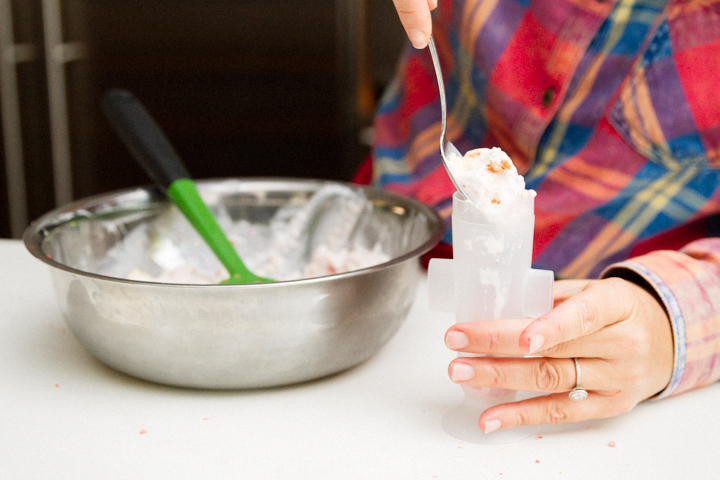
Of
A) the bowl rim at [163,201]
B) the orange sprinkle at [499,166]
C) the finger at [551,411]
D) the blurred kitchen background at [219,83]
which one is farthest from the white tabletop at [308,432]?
the blurred kitchen background at [219,83]

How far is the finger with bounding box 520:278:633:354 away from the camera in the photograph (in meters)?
0.54

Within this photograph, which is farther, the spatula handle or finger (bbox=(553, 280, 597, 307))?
the spatula handle

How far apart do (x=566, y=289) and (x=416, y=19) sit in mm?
285

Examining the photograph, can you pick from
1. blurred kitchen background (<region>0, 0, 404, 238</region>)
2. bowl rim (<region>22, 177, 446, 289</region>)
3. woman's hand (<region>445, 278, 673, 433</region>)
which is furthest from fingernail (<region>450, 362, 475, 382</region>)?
blurred kitchen background (<region>0, 0, 404, 238</region>)

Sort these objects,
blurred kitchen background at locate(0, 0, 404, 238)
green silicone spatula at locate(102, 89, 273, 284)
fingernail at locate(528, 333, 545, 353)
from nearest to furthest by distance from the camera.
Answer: fingernail at locate(528, 333, 545, 353), green silicone spatula at locate(102, 89, 273, 284), blurred kitchen background at locate(0, 0, 404, 238)

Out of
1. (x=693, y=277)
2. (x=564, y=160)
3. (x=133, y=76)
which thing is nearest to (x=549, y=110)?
(x=564, y=160)

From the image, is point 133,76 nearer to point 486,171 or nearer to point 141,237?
point 141,237

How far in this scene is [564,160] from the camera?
886mm

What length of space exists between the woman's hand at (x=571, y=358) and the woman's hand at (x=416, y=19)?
24cm

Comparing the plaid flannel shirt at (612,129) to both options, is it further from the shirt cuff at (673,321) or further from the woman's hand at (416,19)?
the woman's hand at (416,19)

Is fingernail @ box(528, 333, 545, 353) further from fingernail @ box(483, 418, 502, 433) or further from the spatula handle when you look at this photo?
the spatula handle

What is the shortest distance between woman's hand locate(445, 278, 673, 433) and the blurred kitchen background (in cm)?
231

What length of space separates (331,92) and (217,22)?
53cm

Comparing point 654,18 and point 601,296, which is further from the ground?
point 654,18
